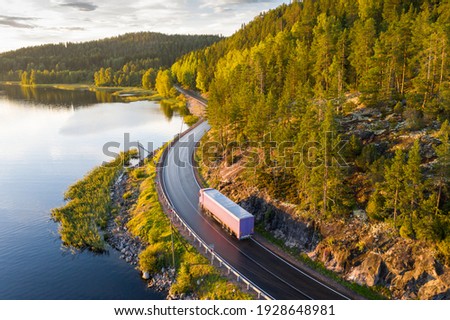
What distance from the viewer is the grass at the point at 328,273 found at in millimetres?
36734

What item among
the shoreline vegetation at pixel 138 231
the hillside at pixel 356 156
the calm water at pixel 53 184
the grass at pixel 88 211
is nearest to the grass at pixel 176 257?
the shoreline vegetation at pixel 138 231

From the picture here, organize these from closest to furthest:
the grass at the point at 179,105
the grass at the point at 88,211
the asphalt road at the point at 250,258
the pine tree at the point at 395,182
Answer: the asphalt road at the point at 250,258, the pine tree at the point at 395,182, the grass at the point at 88,211, the grass at the point at 179,105

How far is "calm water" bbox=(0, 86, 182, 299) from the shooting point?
142 ft

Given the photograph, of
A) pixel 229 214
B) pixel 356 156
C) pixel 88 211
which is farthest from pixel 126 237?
pixel 356 156

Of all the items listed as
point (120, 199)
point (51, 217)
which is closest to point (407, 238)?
point (120, 199)

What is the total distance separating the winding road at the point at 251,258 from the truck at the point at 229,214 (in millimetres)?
1097

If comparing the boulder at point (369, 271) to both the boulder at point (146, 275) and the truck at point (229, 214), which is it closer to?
the truck at point (229, 214)

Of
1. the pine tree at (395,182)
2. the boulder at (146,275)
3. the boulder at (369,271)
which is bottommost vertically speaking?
the boulder at (146,275)

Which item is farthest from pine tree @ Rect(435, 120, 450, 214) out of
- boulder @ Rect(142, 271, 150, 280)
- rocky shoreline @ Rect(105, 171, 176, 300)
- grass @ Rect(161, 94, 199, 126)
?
grass @ Rect(161, 94, 199, 126)

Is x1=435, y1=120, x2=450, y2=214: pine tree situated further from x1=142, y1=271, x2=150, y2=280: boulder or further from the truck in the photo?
x1=142, y1=271, x2=150, y2=280: boulder

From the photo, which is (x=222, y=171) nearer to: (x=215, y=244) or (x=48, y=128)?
(x=215, y=244)

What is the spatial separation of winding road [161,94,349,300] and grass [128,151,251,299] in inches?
104

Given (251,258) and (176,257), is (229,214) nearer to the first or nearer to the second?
(251,258)

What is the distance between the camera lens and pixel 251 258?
143 feet
